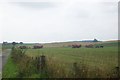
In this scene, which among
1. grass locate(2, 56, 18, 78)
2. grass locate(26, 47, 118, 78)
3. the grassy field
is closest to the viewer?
the grassy field

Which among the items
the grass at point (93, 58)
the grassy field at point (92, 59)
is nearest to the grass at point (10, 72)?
the grassy field at point (92, 59)

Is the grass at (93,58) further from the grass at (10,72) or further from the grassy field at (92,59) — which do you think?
the grass at (10,72)

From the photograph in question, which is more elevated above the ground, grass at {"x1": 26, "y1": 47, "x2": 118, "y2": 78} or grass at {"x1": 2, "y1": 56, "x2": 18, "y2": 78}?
grass at {"x1": 26, "y1": 47, "x2": 118, "y2": 78}

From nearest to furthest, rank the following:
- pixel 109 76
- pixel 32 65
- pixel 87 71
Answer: pixel 109 76, pixel 87 71, pixel 32 65

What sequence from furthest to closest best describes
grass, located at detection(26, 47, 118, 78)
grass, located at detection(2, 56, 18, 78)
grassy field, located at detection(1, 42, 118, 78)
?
grass, located at detection(26, 47, 118, 78) < grass, located at detection(2, 56, 18, 78) < grassy field, located at detection(1, 42, 118, 78)

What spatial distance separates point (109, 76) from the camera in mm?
16125

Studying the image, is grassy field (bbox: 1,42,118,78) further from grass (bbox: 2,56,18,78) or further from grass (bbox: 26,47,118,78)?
grass (bbox: 2,56,18,78)

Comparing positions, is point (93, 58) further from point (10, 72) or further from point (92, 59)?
point (10, 72)

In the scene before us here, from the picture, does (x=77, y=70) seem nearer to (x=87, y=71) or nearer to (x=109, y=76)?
(x=87, y=71)

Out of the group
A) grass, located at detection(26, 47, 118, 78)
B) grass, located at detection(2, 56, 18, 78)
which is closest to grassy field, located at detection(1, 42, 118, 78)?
grass, located at detection(26, 47, 118, 78)

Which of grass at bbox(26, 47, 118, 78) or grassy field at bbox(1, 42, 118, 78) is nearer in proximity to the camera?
grassy field at bbox(1, 42, 118, 78)

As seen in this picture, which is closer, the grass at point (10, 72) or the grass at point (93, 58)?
the grass at point (10, 72)

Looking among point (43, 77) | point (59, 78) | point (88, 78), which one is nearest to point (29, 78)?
point (43, 77)

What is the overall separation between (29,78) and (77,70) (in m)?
2.84
